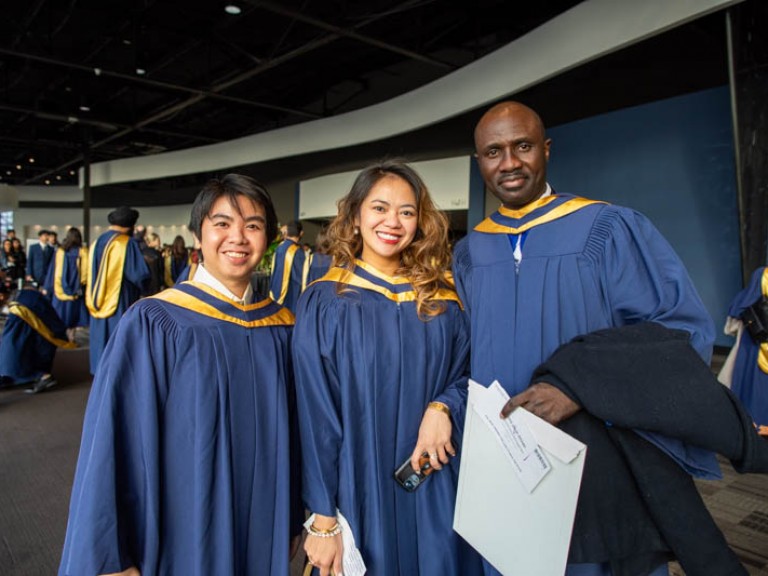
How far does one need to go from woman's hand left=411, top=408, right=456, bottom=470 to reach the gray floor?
1.46 metres

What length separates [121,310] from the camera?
202 inches

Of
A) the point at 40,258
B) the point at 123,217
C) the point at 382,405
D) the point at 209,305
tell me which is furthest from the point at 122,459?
the point at 40,258

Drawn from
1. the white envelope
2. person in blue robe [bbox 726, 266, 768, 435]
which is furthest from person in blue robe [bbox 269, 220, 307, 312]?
the white envelope

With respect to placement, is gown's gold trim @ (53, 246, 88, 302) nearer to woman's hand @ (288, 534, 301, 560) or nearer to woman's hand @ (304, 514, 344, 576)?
woman's hand @ (288, 534, 301, 560)

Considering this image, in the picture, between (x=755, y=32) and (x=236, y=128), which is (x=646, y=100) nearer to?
(x=755, y=32)

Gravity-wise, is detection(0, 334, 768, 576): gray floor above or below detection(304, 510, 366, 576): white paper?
below

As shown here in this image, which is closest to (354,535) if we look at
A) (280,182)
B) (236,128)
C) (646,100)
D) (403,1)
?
(646,100)

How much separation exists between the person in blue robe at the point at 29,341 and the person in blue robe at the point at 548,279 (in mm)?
5611

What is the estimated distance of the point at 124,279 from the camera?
5.16 m

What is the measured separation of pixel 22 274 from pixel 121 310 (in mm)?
7439

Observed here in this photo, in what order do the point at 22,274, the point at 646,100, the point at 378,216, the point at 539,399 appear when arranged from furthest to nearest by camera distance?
the point at 22,274 → the point at 646,100 → the point at 378,216 → the point at 539,399

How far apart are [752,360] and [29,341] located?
6613 millimetres

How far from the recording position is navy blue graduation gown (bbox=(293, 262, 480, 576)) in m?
1.45

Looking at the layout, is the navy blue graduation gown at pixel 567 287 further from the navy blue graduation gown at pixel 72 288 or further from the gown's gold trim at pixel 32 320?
the navy blue graduation gown at pixel 72 288
